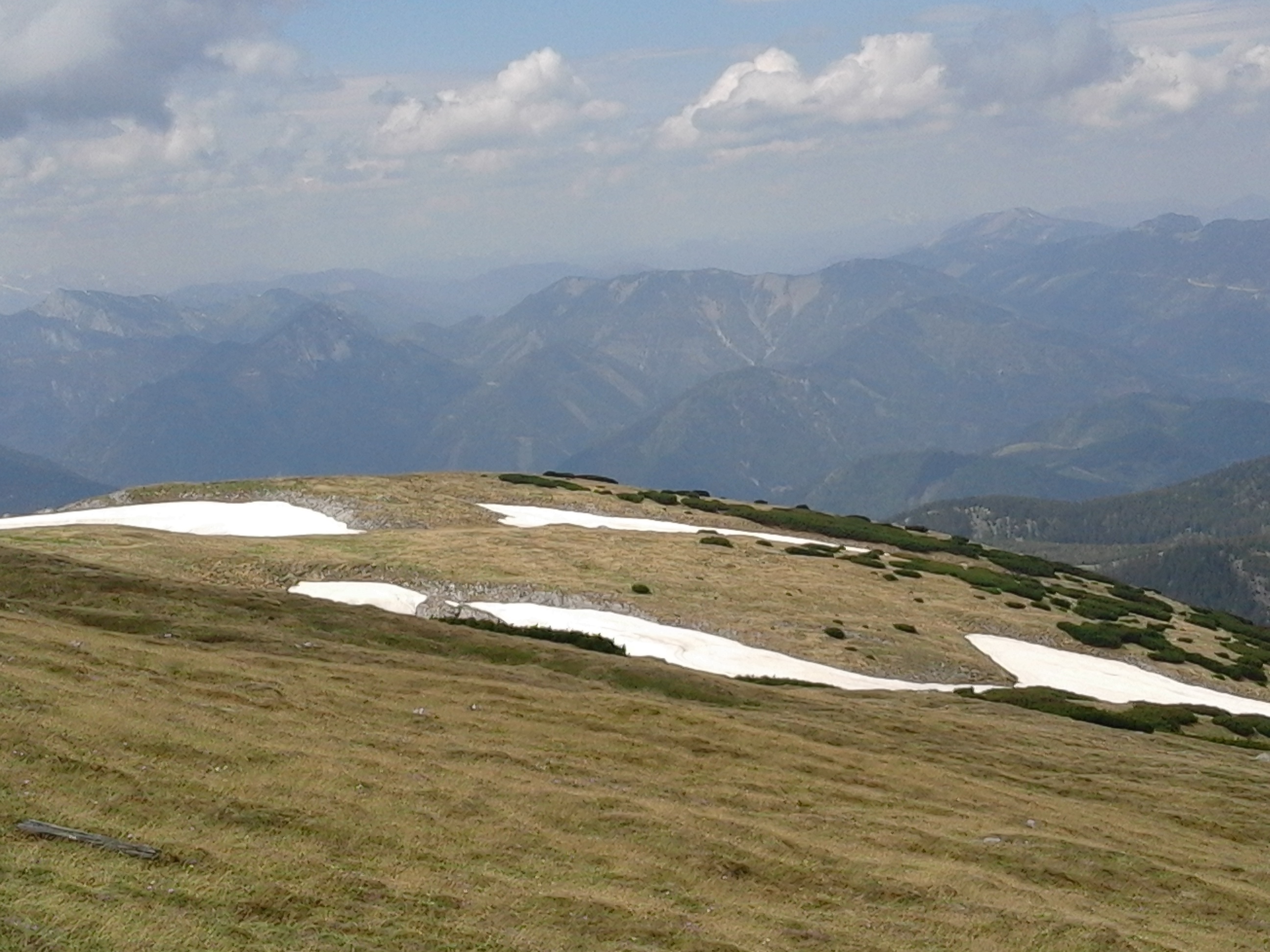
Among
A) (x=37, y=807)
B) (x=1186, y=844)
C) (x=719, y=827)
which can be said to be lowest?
(x=1186, y=844)

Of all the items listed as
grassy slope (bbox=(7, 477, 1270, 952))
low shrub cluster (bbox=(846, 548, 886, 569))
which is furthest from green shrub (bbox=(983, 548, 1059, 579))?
grassy slope (bbox=(7, 477, 1270, 952))

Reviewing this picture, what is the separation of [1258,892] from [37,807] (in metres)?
26.7

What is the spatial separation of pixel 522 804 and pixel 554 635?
24.7 metres

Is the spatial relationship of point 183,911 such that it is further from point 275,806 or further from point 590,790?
point 590,790

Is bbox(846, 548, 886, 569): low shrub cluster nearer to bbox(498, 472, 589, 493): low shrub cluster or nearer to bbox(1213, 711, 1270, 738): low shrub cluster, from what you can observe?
bbox(498, 472, 589, 493): low shrub cluster

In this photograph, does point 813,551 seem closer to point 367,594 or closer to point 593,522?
point 593,522

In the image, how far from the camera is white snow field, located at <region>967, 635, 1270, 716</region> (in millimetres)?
56594

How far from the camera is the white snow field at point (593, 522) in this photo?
253ft

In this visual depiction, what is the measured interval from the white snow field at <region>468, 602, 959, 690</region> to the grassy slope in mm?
9143

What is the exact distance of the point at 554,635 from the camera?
45938 millimetres

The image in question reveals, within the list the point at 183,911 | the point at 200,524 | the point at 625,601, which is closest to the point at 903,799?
the point at 183,911

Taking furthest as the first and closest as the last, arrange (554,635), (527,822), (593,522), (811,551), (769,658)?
(593,522)
(811,551)
(769,658)
(554,635)
(527,822)

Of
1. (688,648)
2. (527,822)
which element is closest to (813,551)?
(688,648)

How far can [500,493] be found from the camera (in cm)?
8662
